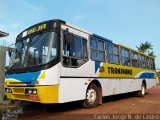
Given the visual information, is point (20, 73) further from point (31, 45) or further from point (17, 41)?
point (17, 41)

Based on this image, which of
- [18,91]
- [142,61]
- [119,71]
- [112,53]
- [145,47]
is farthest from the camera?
[145,47]

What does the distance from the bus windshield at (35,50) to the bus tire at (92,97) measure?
99.1 inches

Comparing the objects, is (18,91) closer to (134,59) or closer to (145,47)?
(134,59)

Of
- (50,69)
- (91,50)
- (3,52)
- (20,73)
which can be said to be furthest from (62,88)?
(3,52)

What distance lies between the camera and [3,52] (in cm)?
1115

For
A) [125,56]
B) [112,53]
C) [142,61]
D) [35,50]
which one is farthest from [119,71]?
[35,50]

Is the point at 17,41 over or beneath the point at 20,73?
over

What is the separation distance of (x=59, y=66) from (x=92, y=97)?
2592 millimetres

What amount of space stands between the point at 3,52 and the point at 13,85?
306cm

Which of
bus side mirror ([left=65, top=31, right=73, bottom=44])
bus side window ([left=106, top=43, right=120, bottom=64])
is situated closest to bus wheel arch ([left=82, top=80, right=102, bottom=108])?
bus side window ([left=106, top=43, right=120, bottom=64])

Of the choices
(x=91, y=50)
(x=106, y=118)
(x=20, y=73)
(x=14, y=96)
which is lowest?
(x=106, y=118)

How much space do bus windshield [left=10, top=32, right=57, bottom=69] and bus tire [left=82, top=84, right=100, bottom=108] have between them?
8.26 ft

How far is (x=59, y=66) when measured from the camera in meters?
7.85

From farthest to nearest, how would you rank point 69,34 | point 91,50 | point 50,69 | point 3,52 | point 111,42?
point 111,42, point 3,52, point 91,50, point 69,34, point 50,69
